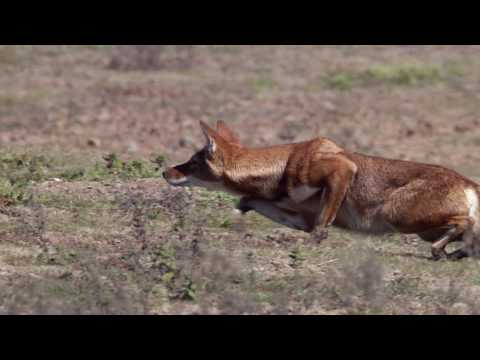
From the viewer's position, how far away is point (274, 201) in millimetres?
9133

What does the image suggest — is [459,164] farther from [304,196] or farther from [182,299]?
[182,299]

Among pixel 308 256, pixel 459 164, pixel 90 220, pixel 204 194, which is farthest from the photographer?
pixel 459 164

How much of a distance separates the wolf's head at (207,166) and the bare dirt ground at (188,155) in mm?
202

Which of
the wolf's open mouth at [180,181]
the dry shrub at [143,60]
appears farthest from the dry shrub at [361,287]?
the dry shrub at [143,60]

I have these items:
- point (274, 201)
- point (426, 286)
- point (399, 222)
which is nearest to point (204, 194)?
point (274, 201)

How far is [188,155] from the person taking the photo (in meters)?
13.0

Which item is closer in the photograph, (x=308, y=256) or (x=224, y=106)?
(x=308, y=256)

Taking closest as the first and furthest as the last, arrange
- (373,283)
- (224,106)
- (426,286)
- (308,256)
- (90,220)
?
(373,283) < (426,286) < (308,256) < (90,220) < (224,106)

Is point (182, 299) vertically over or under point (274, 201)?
under

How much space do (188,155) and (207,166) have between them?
153 inches

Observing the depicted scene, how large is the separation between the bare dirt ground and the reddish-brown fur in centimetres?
21

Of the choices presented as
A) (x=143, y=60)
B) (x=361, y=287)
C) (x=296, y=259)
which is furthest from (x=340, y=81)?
(x=361, y=287)

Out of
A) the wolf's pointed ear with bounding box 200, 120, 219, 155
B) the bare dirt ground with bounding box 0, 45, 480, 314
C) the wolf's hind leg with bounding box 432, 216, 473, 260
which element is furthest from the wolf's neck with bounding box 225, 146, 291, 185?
the wolf's hind leg with bounding box 432, 216, 473, 260

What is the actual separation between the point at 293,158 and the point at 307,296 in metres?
1.79
